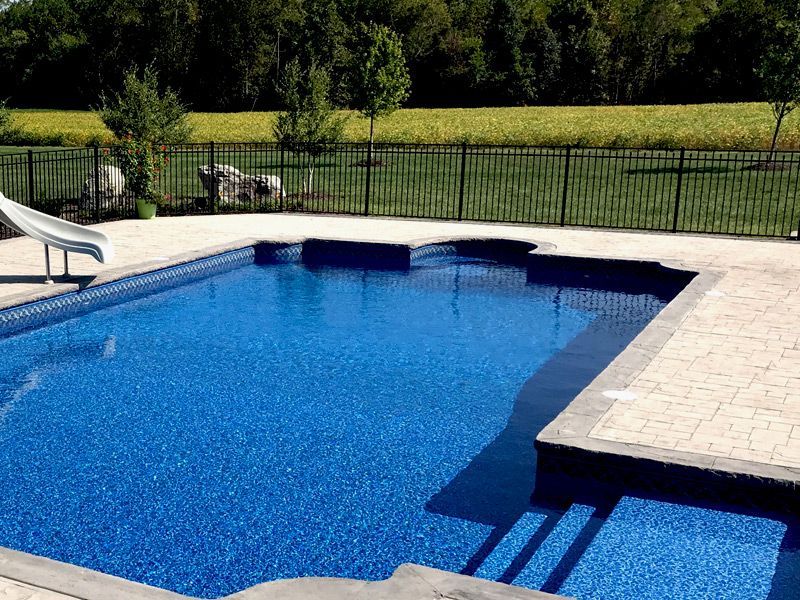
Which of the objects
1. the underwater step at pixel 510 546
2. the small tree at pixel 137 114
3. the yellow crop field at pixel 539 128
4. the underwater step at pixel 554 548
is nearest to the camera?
the underwater step at pixel 554 548

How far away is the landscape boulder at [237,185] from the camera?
20.5 metres

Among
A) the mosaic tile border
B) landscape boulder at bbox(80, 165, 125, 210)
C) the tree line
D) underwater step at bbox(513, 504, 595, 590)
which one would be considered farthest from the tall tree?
underwater step at bbox(513, 504, 595, 590)

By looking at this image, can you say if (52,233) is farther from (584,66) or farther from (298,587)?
(584,66)

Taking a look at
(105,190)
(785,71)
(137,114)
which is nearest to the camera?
(105,190)

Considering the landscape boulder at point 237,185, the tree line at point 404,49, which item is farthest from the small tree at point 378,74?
the tree line at point 404,49

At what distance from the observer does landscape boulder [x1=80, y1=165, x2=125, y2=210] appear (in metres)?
18.3

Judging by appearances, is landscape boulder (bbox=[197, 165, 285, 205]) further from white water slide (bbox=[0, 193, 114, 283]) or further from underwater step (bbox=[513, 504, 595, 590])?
underwater step (bbox=[513, 504, 595, 590])

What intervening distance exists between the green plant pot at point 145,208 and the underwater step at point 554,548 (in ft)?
44.5

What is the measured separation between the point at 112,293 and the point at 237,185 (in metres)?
9.04

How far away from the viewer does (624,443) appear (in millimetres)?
6359

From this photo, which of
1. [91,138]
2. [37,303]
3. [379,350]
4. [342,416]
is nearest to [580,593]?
[342,416]

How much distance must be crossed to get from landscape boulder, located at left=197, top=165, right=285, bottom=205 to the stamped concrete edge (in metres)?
12.9

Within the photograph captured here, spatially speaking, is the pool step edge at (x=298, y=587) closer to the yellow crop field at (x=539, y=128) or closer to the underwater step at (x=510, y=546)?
the underwater step at (x=510, y=546)

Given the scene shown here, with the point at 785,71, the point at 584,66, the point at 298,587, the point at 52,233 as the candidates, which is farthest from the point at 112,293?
the point at 584,66
